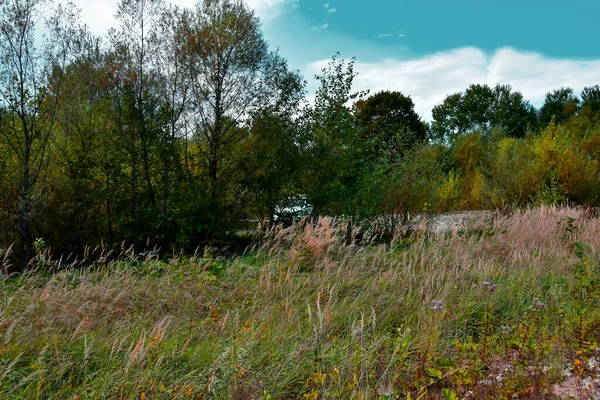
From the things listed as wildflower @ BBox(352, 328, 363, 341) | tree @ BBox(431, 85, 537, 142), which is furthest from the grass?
tree @ BBox(431, 85, 537, 142)

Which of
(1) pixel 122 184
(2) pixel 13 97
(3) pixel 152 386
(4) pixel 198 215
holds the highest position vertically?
(2) pixel 13 97

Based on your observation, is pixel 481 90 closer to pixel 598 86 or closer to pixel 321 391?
pixel 598 86

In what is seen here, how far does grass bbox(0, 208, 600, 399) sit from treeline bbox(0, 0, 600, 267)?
12.2 feet

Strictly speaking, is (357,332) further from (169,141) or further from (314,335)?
(169,141)

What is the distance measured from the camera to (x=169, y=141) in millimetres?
9242

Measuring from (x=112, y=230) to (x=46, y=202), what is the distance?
1.40 m

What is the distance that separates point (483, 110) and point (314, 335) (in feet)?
126

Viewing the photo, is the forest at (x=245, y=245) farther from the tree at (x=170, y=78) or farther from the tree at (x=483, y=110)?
the tree at (x=483, y=110)

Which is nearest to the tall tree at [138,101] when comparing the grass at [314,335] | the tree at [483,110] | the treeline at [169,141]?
the treeline at [169,141]

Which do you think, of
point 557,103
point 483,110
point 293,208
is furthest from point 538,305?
point 557,103

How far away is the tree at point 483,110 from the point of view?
3631cm

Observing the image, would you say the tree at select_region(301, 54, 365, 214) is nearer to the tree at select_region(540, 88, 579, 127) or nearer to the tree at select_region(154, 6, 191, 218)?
the tree at select_region(154, 6, 191, 218)

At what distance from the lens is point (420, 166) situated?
12.1 metres

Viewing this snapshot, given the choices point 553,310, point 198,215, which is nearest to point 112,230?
point 198,215
